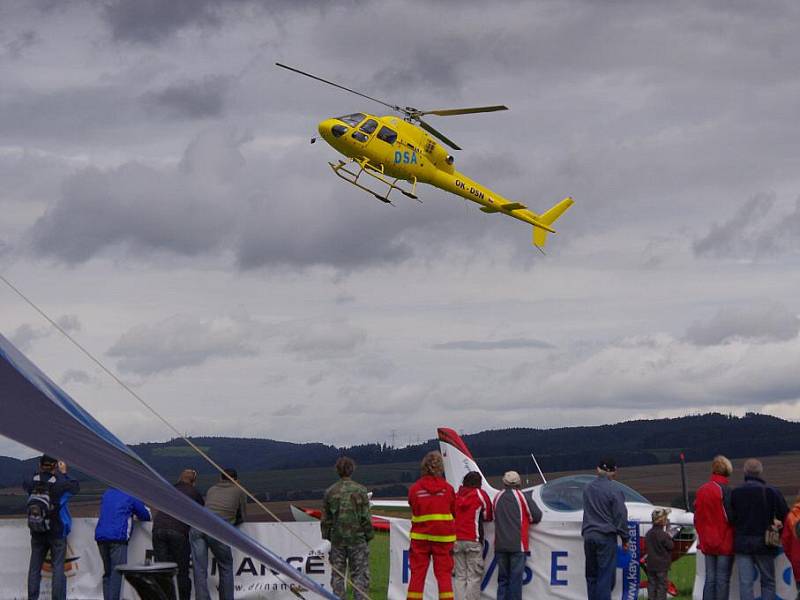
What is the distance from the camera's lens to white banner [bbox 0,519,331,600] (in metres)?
15.2

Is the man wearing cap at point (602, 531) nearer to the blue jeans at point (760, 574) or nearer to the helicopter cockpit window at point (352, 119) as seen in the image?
the blue jeans at point (760, 574)

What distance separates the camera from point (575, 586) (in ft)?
48.3

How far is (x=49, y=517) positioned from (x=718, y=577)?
25.5 feet

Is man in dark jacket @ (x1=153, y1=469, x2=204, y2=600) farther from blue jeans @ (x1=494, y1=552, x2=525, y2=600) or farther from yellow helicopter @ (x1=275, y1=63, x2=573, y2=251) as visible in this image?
yellow helicopter @ (x1=275, y1=63, x2=573, y2=251)

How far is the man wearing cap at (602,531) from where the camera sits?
13.8 meters

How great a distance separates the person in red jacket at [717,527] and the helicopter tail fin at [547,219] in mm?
29583

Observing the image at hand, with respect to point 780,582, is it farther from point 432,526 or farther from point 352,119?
point 352,119

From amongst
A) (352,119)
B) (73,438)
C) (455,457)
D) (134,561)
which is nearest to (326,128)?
(352,119)

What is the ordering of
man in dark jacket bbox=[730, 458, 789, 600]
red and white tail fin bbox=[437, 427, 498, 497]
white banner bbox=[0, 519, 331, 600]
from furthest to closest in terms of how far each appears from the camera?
red and white tail fin bbox=[437, 427, 498, 497] < white banner bbox=[0, 519, 331, 600] < man in dark jacket bbox=[730, 458, 789, 600]

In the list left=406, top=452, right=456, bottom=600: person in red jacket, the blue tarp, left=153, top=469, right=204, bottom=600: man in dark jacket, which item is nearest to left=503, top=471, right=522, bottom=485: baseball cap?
left=406, top=452, right=456, bottom=600: person in red jacket

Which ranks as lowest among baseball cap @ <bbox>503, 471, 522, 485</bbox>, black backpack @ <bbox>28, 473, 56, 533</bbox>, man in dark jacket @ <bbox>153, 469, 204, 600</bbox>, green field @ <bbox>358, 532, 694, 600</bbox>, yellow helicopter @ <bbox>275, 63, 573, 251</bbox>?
green field @ <bbox>358, 532, 694, 600</bbox>

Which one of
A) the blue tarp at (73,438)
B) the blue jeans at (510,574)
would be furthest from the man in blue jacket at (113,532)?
the blue tarp at (73,438)

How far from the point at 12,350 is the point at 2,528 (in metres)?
8.29

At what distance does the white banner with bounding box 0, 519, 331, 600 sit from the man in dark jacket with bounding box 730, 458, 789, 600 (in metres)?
4.97
